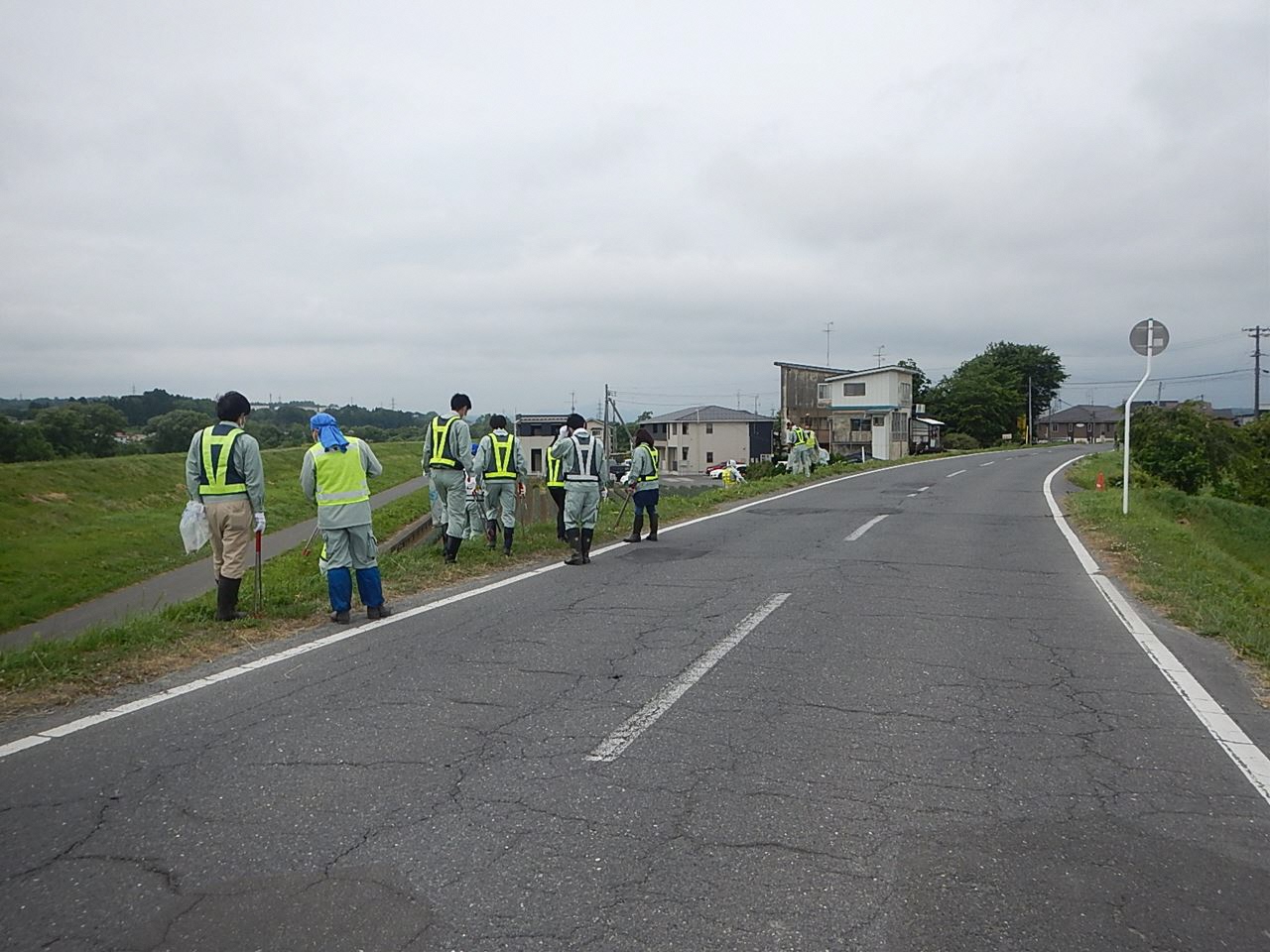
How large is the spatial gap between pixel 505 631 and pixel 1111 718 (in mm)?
4363

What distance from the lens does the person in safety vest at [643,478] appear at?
41.9ft

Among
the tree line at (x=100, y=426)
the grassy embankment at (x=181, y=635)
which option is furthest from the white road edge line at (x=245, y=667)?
the tree line at (x=100, y=426)

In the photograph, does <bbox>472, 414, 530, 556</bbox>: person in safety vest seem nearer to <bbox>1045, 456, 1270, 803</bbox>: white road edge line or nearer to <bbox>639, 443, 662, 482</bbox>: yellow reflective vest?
<bbox>639, 443, 662, 482</bbox>: yellow reflective vest

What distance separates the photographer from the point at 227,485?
761 centimetres

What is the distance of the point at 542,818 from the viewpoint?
155 inches

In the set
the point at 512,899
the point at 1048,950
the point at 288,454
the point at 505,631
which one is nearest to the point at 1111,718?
the point at 1048,950

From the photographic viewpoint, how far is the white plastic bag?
7418mm

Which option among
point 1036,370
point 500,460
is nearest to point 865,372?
point 1036,370

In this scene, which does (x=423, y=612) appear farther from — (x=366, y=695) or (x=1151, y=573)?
(x=1151, y=573)

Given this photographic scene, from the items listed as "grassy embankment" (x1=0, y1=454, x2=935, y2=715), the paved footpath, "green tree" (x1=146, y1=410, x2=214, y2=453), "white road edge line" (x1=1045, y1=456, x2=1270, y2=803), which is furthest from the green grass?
"white road edge line" (x1=1045, y1=456, x2=1270, y2=803)

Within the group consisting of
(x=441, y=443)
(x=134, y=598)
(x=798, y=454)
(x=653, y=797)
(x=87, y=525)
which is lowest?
(x=134, y=598)

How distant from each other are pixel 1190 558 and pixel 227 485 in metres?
11.8

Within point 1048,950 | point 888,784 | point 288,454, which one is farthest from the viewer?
point 288,454

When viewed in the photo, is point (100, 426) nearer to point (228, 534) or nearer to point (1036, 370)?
point (228, 534)
